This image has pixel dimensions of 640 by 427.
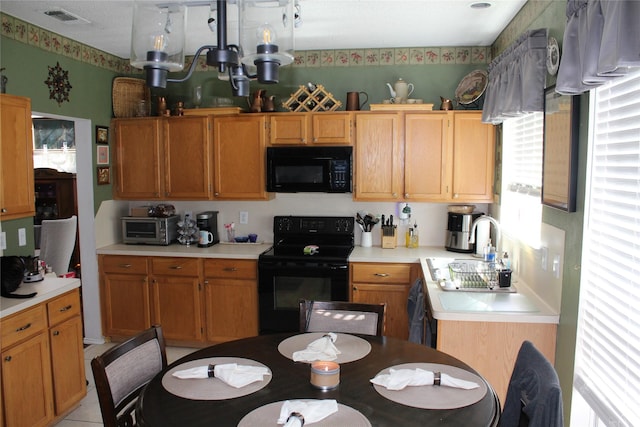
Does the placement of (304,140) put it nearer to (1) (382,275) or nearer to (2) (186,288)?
(1) (382,275)

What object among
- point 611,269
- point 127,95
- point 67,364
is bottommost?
point 67,364

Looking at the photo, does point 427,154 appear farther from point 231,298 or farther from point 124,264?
point 124,264

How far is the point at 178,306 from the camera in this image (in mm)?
4309

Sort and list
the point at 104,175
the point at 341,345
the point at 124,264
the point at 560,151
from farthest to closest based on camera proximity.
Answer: the point at 104,175 < the point at 124,264 < the point at 560,151 < the point at 341,345

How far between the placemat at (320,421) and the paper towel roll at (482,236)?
8.98 feet

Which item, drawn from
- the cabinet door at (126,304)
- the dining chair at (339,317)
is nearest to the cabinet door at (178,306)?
the cabinet door at (126,304)

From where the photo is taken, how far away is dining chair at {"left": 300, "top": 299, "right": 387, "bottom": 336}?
2607 mm

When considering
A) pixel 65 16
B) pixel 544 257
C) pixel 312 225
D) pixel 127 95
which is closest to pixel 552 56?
pixel 544 257

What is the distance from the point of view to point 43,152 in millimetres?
6727

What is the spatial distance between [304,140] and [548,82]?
2074 mm

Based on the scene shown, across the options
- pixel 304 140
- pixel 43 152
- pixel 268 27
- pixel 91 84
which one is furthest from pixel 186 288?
pixel 43 152

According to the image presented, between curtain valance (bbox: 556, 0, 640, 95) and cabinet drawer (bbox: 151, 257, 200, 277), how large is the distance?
3117 mm

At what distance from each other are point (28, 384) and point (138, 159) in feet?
7.30

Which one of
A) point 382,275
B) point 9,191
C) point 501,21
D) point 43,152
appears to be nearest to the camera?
point 9,191
